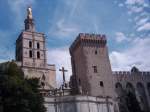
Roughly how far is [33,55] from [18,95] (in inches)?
758

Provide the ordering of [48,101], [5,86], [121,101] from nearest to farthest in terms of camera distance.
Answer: [5,86] → [48,101] → [121,101]

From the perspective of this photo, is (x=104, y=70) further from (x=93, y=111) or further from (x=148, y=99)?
(x=148, y=99)

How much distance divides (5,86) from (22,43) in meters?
19.3

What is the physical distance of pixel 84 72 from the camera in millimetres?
47719

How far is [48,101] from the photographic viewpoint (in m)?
39.7

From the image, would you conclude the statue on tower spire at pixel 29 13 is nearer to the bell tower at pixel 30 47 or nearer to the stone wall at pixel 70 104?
the bell tower at pixel 30 47

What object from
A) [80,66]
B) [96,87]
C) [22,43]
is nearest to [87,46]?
[80,66]

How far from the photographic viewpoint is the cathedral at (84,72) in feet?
145

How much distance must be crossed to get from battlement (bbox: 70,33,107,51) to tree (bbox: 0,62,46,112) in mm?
17417

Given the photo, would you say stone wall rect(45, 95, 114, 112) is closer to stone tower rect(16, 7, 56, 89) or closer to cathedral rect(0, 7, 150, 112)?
cathedral rect(0, 7, 150, 112)

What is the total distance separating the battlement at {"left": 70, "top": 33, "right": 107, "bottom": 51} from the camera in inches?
1965

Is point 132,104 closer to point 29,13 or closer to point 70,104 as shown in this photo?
point 70,104

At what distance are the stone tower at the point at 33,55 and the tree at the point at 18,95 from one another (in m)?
13.8

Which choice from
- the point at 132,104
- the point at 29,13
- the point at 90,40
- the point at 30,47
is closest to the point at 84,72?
the point at 90,40
